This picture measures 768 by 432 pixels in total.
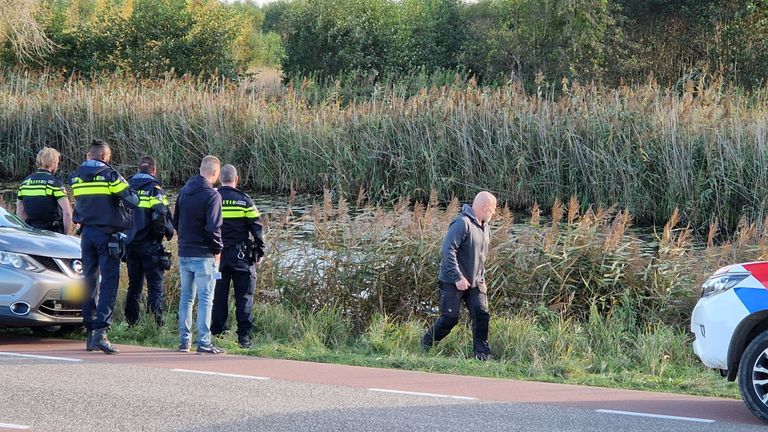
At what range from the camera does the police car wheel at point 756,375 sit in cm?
770

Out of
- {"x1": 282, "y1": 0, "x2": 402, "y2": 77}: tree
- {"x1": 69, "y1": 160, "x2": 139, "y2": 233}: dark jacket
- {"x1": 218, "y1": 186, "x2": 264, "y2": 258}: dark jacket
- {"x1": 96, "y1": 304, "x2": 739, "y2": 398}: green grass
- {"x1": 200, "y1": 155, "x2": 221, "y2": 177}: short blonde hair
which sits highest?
{"x1": 282, "y1": 0, "x2": 402, "y2": 77}: tree

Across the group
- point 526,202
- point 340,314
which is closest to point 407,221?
point 340,314

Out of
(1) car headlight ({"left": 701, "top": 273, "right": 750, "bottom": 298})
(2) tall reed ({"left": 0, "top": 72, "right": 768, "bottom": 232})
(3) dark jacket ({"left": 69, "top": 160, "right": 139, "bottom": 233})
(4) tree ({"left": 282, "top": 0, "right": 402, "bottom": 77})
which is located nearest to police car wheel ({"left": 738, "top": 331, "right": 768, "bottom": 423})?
(1) car headlight ({"left": 701, "top": 273, "right": 750, "bottom": 298})

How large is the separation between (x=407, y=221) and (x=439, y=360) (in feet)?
10.7

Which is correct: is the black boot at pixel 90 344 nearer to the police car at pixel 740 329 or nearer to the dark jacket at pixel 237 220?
the dark jacket at pixel 237 220

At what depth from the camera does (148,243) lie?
472 inches

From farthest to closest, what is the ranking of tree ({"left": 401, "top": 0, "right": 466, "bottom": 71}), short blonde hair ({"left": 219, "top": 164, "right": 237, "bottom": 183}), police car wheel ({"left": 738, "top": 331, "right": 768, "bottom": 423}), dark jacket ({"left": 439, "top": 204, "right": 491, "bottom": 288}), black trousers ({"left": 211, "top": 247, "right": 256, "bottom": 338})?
tree ({"left": 401, "top": 0, "right": 466, "bottom": 71}), short blonde hair ({"left": 219, "top": 164, "right": 237, "bottom": 183}), black trousers ({"left": 211, "top": 247, "right": 256, "bottom": 338}), dark jacket ({"left": 439, "top": 204, "right": 491, "bottom": 288}), police car wheel ({"left": 738, "top": 331, "right": 768, "bottom": 423})

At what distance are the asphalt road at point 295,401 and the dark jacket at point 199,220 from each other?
1.04 m

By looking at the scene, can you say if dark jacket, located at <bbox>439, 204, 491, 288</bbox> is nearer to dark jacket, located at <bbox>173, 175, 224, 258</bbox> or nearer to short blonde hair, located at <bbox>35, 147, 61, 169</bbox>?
dark jacket, located at <bbox>173, 175, 224, 258</bbox>

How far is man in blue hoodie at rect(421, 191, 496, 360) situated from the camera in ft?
35.8

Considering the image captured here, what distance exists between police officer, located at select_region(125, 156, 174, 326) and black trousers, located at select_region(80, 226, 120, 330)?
1.29 meters

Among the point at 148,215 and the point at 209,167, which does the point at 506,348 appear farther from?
the point at 148,215

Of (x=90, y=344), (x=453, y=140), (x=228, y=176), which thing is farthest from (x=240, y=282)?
(x=453, y=140)

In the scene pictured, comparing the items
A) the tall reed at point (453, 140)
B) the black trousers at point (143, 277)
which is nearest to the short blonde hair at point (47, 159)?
the black trousers at point (143, 277)
